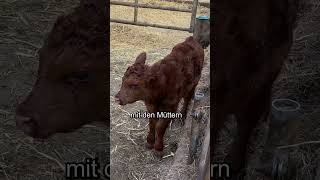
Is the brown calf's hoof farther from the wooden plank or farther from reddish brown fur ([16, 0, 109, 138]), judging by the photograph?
reddish brown fur ([16, 0, 109, 138])

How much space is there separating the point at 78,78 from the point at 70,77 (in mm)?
24

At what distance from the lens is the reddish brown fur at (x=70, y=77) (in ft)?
4.30

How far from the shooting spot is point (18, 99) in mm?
1479

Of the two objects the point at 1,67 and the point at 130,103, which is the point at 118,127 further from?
the point at 1,67

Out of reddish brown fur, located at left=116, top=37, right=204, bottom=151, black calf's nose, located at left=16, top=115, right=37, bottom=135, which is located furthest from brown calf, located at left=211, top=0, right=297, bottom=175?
black calf's nose, located at left=16, top=115, right=37, bottom=135

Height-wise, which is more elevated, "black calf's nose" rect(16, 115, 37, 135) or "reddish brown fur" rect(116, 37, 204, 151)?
"reddish brown fur" rect(116, 37, 204, 151)

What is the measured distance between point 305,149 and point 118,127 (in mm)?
614

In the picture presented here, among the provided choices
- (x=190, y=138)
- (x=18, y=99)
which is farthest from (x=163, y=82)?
(x=18, y=99)

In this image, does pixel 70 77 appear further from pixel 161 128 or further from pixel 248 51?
pixel 248 51

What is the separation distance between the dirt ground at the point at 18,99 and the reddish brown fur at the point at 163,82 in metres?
0.18

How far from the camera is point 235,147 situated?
5.07ft

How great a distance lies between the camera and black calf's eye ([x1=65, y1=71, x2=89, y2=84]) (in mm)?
1380

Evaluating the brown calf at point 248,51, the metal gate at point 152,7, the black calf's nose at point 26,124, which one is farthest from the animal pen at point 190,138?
the black calf's nose at point 26,124

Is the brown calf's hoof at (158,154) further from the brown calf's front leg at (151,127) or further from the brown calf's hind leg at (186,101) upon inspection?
the brown calf's hind leg at (186,101)
